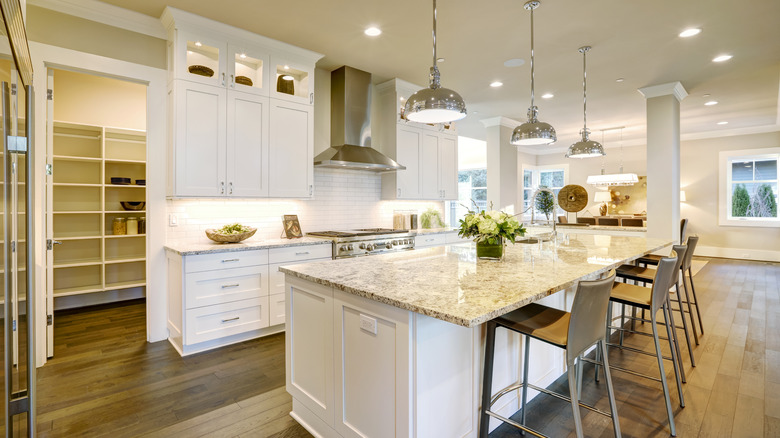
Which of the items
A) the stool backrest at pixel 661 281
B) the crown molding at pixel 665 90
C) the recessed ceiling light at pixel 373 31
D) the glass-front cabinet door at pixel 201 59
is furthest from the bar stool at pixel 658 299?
the crown molding at pixel 665 90

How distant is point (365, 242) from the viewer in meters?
4.05

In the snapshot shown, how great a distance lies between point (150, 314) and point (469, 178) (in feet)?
30.0

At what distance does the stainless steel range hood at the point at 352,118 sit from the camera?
4289mm

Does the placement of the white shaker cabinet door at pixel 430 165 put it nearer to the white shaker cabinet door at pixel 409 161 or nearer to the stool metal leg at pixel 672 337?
the white shaker cabinet door at pixel 409 161

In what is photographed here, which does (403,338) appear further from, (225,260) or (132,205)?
(132,205)

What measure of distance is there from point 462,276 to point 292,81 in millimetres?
3074

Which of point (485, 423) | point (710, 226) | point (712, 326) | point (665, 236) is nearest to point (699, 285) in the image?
point (665, 236)

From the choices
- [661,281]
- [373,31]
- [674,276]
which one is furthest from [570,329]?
[373,31]

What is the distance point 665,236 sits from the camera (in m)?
4.95

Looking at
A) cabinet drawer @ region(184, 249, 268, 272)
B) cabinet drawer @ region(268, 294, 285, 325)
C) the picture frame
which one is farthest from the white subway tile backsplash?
cabinet drawer @ region(268, 294, 285, 325)

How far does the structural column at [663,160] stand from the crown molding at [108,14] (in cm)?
575

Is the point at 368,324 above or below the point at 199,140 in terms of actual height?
below

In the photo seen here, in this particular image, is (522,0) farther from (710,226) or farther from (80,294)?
(710,226)

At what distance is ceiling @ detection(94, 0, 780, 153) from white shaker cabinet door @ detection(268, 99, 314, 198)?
670 mm
